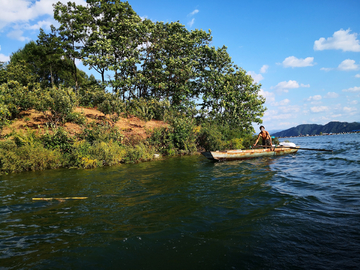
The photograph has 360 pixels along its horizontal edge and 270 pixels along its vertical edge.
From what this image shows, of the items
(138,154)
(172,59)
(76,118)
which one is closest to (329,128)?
(172,59)

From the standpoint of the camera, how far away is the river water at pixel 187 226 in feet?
11.1

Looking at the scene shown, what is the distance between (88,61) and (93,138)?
11359 millimetres

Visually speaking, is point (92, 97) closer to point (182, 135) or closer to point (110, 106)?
point (110, 106)

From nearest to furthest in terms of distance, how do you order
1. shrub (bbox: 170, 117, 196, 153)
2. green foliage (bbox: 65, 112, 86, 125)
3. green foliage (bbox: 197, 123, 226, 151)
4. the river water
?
the river water, green foliage (bbox: 65, 112, 86, 125), shrub (bbox: 170, 117, 196, 153), green foliage (bbox: 197, 123, 226, 151)

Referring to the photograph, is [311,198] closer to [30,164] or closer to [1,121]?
[30,164]

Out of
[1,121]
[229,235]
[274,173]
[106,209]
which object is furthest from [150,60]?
[229,235]

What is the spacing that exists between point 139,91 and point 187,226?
24972 millimetres

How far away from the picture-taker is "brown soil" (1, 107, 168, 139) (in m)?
16.6

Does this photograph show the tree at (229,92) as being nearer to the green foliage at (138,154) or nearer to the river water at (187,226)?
the green foliage at (138,154)

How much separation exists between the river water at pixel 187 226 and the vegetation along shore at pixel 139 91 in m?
9.84

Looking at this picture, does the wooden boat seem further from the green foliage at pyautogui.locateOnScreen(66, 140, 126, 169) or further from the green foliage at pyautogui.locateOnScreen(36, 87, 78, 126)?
the green foliage at pyautogui.locateOnScreen(36, 87, 78, 126)

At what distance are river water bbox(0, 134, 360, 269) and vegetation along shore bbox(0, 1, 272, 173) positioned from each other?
9836 millimetres

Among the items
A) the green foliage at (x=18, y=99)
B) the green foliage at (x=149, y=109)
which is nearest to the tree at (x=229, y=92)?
the green foliage at (x=149, y=109)

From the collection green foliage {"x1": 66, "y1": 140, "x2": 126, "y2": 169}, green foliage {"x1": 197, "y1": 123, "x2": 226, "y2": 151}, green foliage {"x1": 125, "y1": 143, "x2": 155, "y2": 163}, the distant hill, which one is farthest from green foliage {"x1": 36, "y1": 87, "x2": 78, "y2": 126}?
the distant hill
